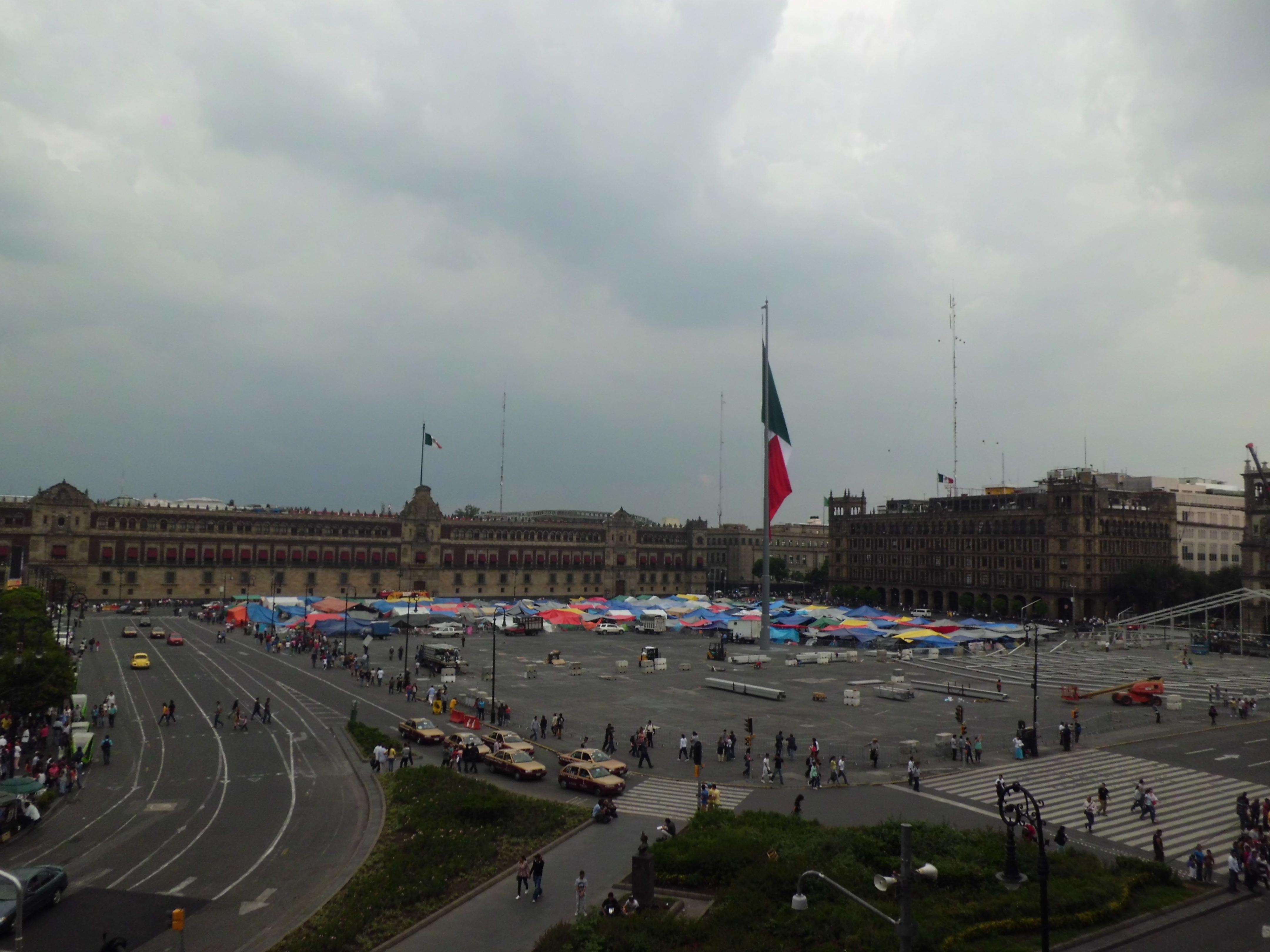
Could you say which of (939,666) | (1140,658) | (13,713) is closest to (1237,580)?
(1140,658)

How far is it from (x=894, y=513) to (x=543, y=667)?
83.9m

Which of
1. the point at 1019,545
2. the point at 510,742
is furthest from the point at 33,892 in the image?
the point at 1019,545

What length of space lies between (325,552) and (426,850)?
105109 millimetres

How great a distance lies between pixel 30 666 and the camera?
3334cm

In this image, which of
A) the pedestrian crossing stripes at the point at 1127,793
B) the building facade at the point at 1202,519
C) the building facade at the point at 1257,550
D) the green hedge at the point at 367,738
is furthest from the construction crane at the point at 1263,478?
the green hedge at the point at 367,738

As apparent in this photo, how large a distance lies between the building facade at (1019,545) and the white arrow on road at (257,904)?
3937 inches

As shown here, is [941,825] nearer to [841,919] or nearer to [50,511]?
[841,919]

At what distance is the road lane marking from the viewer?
66.7ft

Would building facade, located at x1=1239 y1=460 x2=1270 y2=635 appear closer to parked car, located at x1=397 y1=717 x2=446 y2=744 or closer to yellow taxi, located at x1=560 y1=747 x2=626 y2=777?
yellow taxi, located at x1=560 y1=747 x2=626 y2=777

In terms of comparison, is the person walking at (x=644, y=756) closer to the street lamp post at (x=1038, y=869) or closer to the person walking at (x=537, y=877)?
the person walking at (x=537, y=877)

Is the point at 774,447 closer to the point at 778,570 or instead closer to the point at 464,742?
the point at 464,742

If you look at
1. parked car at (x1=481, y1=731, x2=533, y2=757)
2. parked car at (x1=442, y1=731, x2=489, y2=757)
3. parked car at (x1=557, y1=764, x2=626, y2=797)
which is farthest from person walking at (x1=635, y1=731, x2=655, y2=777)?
parked car at (x1=442, y1=731, x2=489, y2=757)

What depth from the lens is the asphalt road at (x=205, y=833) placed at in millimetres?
18984

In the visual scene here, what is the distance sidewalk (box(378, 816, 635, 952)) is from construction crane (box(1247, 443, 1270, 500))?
86.5m
